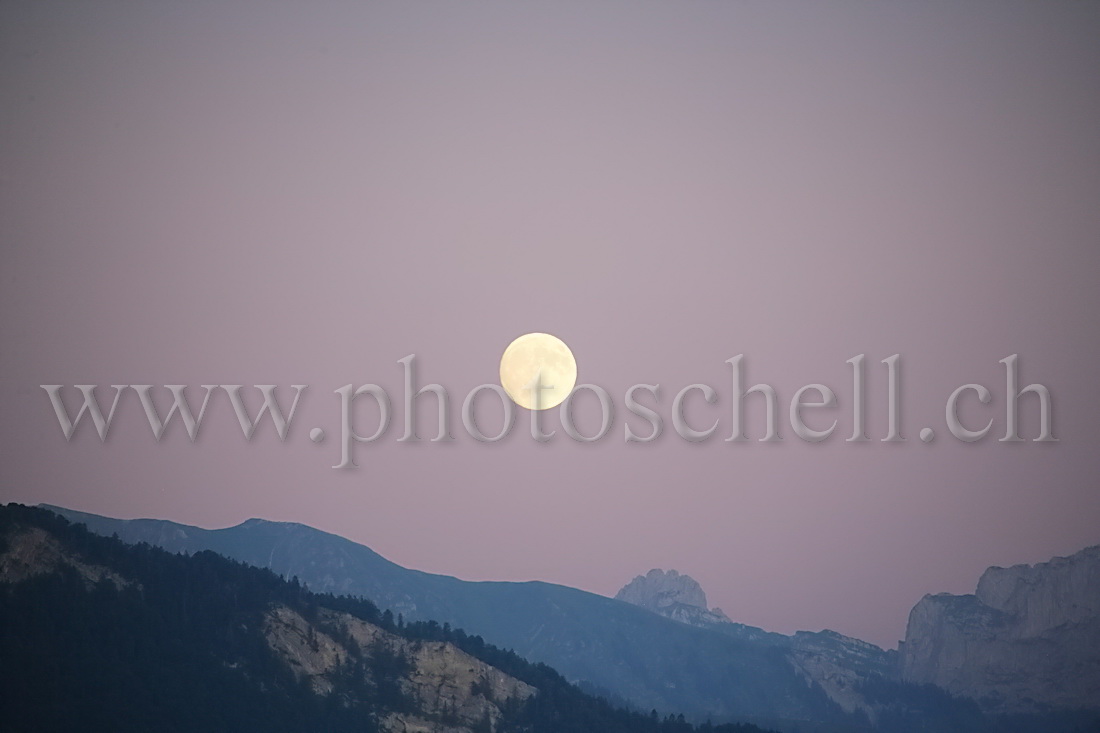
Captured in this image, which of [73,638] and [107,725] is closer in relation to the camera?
[107,725]

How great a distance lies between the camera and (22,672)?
637 ft

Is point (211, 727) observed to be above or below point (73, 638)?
below

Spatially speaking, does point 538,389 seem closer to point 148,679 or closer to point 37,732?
point 148,679

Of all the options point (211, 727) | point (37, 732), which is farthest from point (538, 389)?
point (37, 732)

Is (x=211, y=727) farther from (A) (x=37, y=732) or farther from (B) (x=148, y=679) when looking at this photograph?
(A) (x=37, y=732)

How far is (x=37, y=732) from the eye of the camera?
603 ft

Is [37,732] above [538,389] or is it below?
below

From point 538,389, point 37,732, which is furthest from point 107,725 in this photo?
point 538,389

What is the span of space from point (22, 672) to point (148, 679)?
19.6 meters

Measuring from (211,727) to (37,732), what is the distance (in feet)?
86.8

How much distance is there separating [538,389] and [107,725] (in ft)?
282

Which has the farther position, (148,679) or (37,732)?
(148,679)

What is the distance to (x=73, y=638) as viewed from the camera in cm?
19862

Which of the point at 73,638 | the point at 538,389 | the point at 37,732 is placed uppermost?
the point at 538,389
